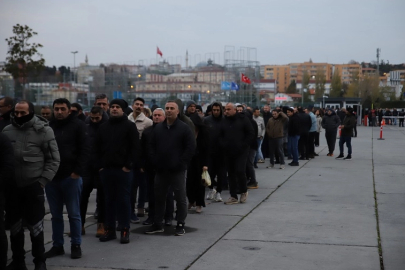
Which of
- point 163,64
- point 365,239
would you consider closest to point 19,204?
point 365,239

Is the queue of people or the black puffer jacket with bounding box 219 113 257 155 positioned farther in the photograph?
the black puffer jacket with bounding box 219 113 257 155

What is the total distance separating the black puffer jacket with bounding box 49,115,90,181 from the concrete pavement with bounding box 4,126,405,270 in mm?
1044

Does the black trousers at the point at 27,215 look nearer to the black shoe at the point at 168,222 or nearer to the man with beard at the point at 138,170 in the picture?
the black shoe at the point at 168,222

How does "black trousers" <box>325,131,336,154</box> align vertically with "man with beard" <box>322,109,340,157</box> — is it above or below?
below

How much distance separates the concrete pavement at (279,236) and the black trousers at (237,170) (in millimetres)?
346

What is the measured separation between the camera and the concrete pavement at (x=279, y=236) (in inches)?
271

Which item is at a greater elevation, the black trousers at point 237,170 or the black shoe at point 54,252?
the black trousers at point 237,170

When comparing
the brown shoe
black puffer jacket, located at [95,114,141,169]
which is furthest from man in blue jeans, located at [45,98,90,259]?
the brown shoe

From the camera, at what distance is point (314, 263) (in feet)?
22.5

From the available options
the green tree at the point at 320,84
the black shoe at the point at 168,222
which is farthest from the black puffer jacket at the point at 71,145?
the green tree at the point at 320,84

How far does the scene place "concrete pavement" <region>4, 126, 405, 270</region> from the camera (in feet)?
22.6

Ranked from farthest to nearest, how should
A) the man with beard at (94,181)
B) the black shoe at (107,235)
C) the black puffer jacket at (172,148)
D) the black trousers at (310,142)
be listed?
the black trousers at (310,142)
the man with beard at (94,181)
the black puffer jacket at (172,148)
the black shoe at (107,235)

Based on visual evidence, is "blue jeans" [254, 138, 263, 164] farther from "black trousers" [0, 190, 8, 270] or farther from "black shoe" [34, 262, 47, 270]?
"black trousers" [0, 190, 8, 270]

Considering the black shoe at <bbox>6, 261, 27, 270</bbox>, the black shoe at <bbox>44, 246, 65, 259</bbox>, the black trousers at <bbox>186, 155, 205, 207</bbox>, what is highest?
the black trousers at <bbox>186, 155, 205, 207</bbox>
